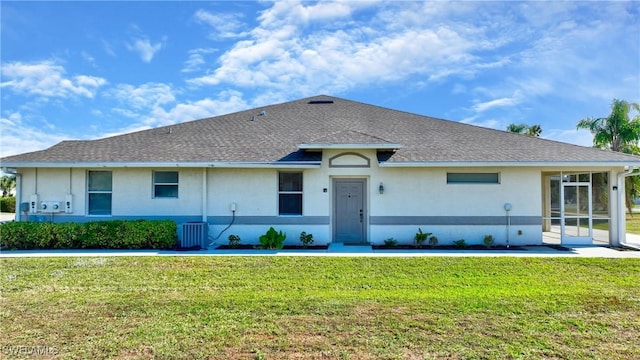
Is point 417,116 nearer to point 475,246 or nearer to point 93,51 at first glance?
point 475,246

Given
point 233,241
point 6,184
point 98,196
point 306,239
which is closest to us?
point 306,239

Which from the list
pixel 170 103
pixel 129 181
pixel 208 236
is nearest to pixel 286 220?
pixel 208 236

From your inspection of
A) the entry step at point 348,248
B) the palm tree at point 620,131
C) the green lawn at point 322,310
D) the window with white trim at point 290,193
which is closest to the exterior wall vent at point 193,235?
the green lawn at point 322,310

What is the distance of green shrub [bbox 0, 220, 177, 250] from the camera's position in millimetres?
11047

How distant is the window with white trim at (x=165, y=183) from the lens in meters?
12.3

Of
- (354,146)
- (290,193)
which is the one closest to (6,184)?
(290,193)

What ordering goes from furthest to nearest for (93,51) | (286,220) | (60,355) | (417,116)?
1. (417,116)
2. (93,51)
3. (286,220)
4. (60,355)

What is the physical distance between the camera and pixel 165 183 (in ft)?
40.5

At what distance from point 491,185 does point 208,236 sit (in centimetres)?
988

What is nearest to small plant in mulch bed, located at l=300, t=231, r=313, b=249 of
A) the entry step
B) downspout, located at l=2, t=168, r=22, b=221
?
the entry step

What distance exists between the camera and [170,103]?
55.7ft

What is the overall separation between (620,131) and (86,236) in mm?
30713

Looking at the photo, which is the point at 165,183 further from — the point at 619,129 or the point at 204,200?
the point at 619,129

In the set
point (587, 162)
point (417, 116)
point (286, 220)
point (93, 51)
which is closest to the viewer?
point (587, 162)
